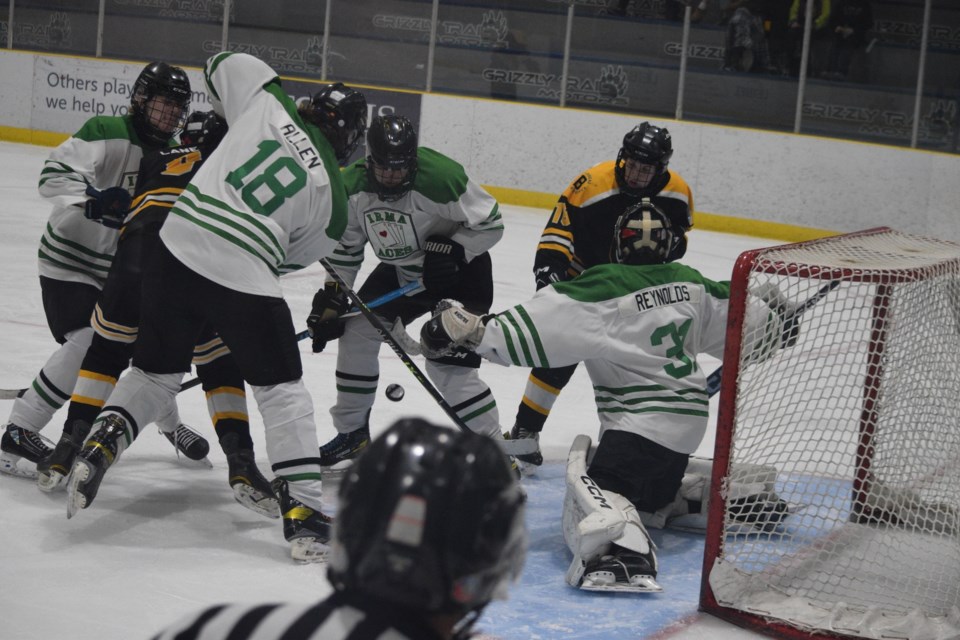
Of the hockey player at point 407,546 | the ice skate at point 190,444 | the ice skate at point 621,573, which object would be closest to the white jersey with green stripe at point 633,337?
the ice skate at point 621,573

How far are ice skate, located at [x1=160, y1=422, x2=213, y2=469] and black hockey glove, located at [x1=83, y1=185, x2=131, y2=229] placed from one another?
24.5 inches

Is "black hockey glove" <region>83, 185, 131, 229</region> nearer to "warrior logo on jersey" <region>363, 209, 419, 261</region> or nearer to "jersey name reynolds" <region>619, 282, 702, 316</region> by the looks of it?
"warrior logo on jersey" <region>363, 209, 419, 261</region>

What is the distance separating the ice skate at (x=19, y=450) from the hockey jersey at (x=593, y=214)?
1.49 meters

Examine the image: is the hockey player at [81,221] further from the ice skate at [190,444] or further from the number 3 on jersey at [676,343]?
the number 3 on jersey at [676,343]

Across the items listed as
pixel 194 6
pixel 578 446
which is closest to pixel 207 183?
pixel 578 446

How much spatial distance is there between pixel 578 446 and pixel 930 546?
854 mm

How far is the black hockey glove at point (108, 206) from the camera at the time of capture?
310 cm

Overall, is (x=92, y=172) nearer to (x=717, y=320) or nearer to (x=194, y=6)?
(x=717, y=320)

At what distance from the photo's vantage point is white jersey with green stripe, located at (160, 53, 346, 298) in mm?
2689

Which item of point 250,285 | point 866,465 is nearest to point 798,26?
point 866,465

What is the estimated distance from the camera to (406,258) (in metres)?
3.48

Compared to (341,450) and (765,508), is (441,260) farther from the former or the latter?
(765,508)

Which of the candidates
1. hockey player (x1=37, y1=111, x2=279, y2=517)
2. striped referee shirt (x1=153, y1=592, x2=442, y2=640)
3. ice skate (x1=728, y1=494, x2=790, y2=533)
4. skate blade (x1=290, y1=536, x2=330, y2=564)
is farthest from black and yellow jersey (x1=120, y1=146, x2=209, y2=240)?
striped referee shirt (x1=153, y1=592, x2=442, y2=640)

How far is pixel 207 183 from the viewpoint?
2758mm
